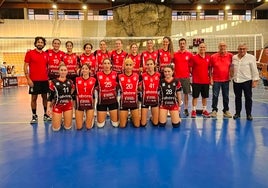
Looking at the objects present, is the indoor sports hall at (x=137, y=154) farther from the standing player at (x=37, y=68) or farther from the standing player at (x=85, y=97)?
the standing player at (x=37, y=68)

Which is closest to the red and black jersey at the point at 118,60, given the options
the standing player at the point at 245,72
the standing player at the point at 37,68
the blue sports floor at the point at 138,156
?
the blue sports floor at the point at 138,156

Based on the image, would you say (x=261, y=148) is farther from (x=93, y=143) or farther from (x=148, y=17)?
(x=148, y=17)

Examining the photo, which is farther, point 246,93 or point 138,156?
point 246,93

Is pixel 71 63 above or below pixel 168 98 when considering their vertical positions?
above

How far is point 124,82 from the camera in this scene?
16.5 ft

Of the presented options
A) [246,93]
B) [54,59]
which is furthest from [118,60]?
[246,93]

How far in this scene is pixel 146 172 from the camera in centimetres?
287

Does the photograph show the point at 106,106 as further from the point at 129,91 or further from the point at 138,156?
the point at 138,156

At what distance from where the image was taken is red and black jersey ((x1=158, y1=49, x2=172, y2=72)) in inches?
230

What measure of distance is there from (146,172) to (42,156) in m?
1.50

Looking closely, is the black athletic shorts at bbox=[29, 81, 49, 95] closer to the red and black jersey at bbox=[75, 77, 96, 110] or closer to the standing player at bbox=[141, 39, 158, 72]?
the red and black jersey at bbox=[75, 77, 96, 110]

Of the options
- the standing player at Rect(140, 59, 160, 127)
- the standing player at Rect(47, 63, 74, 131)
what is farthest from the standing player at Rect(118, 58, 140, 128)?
the standing player at Rect(47, 63, 74, 131)

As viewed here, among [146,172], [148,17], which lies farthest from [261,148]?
[148,17]

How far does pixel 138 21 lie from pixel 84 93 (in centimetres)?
1749
